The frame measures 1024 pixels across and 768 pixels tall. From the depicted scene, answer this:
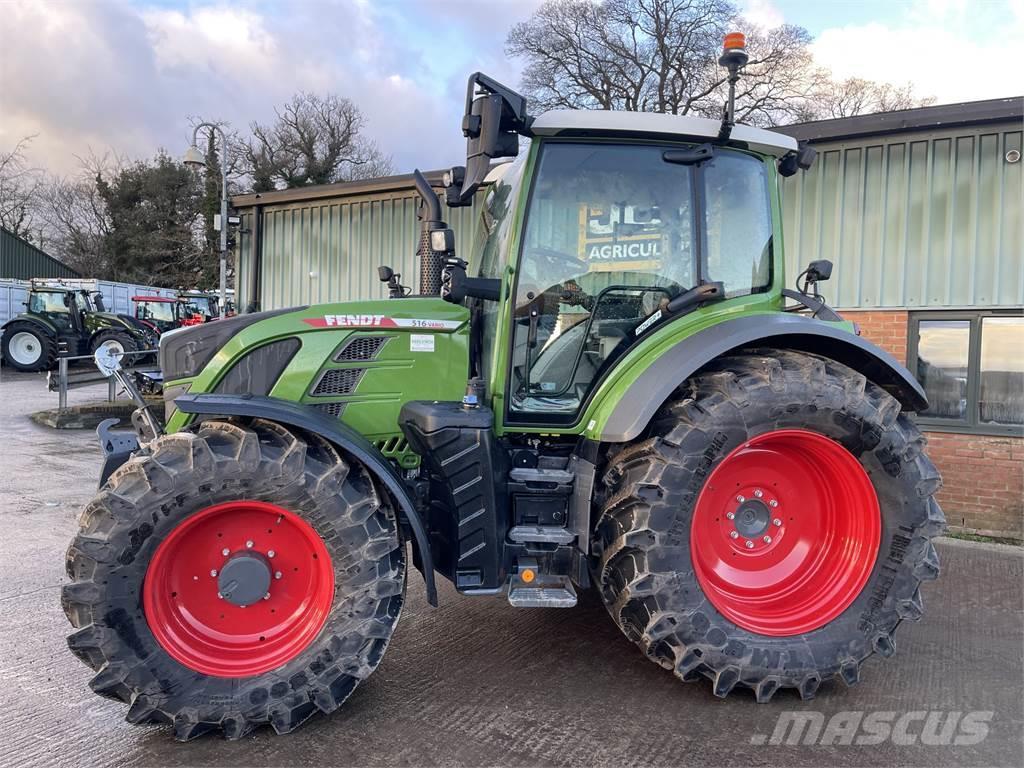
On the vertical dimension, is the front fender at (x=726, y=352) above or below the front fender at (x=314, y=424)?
above

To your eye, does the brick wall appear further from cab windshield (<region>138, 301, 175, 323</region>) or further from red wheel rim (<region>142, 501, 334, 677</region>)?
cab windshield (<region>138, 301, 175, 323</region>)

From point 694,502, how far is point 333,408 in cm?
166

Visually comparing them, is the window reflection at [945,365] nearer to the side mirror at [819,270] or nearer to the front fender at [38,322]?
the side mirror at [819,270]

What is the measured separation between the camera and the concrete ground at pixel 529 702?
2662 mm

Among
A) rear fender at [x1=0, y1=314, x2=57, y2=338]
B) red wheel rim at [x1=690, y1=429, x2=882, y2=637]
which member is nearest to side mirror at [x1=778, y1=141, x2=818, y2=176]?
red wheel rim at [x1=690, y1=429, x2=882, y2=637]

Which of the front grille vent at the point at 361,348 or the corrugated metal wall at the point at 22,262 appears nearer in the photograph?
the front grille vent at the point at 361,348

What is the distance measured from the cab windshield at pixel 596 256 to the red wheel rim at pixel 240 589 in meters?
1.12

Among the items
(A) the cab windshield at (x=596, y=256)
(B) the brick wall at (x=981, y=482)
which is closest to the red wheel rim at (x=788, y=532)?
(A) the cab windshield at (x=596, y=256)

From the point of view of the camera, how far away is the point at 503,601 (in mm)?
4188

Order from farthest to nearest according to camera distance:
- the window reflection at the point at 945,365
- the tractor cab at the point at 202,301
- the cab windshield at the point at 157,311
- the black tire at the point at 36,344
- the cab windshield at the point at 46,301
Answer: the tractor cab at the point at 202,301, the cab windshield at the point at 157,311, the cab windshield at the point at 46,301, the black tire at the point at 36,344, the window reflection at the point at 945,365

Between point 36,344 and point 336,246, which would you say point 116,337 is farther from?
point 336,246

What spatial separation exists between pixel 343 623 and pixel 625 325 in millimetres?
1794

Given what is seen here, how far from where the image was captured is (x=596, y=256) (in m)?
3.30

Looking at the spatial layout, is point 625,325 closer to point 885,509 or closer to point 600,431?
point 600,431
